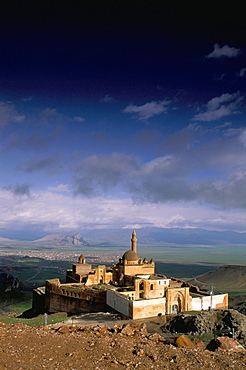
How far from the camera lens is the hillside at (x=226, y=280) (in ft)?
262

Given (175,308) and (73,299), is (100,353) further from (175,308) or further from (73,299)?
(73,299)

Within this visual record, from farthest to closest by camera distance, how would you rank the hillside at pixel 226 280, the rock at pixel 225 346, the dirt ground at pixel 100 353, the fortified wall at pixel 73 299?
the hillside at pixel 226 280, the fortified wall at pixel 73 299, the rock at pixel 225 346, the dirt ground at pixel 100 353

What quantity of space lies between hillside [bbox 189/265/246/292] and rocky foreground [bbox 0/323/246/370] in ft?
230

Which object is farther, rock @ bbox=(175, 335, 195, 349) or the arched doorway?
the arched doorway

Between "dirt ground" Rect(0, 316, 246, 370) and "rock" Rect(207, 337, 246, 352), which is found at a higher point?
"dirt ground" Rect(0, 316, 246, 370)

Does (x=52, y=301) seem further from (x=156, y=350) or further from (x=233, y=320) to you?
(x=156, y=350)

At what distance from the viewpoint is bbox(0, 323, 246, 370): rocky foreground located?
9.27m

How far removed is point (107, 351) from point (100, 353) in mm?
289

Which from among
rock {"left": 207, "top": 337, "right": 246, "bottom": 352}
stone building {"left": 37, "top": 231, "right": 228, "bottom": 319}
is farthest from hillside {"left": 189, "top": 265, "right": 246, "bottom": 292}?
rock {"left": 207, "top": 337, "right": 246, "bottom": 352}

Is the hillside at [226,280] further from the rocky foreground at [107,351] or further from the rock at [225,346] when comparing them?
the rocky foreground at [107,351]

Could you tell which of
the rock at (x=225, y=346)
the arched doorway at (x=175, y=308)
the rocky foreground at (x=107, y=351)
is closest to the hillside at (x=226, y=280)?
the arched doorway at (x=175, y=308)

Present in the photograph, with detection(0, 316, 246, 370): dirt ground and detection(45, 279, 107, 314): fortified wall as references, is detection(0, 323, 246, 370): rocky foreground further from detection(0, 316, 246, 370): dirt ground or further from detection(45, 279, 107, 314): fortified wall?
detection(45, 279, 107, 314): fortified wall

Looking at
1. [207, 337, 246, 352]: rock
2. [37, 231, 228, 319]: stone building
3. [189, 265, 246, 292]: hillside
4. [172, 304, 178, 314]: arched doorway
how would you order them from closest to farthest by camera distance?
[207, 337, 246, 352]: rock < [37, 231, 228, 319]: stone building < [172, 304, 178, 314]: arched doorway < [189, 265, 246, 292]: hillside

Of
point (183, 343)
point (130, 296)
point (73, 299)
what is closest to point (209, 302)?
point (130, 296)
